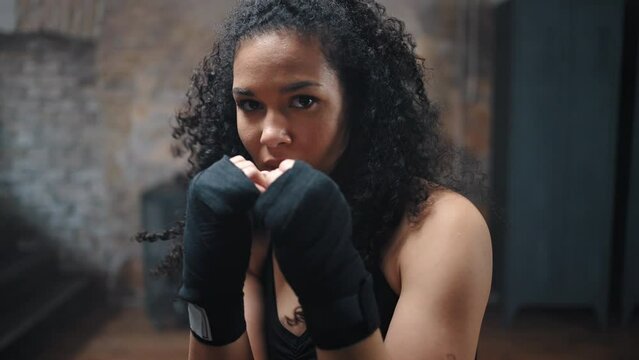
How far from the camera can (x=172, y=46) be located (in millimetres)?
3588

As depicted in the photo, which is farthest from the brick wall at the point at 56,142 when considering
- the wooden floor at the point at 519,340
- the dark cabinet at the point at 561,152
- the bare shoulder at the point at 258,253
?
the bare shoulder at the point at 258,253

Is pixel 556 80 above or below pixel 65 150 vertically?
above

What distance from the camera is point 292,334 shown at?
0.96 meters

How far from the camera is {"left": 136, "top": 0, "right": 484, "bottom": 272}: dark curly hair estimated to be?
0.89 metres

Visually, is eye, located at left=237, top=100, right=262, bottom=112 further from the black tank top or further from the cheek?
the black tank top

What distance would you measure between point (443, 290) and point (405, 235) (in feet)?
0.42

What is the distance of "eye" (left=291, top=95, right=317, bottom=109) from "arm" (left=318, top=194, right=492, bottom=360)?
25 cm

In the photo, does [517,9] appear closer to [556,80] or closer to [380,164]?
[556,80]

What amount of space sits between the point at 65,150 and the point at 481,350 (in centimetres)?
265

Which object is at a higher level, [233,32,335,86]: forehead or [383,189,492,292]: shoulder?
[233,32,335,86]: forehead

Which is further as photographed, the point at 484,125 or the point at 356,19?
the point at 484,125

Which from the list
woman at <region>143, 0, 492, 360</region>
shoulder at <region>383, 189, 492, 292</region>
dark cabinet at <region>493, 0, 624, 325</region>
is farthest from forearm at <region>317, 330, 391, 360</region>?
dark cabinet at <region>493, 0, 624, 325</region>

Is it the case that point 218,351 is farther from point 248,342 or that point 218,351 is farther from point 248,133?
point 248,133

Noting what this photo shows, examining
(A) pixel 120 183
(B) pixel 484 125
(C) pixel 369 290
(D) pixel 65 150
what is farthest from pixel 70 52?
(C) pixel 369 290
